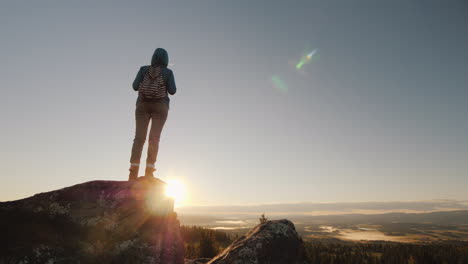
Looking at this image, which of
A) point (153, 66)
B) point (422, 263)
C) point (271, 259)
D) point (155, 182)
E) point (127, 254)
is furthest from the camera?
point (422, 263)

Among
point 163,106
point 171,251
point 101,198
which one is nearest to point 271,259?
point 171,251

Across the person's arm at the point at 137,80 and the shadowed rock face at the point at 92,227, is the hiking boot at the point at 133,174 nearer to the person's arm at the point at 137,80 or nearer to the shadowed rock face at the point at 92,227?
the shadowed rock face at the point at 92,227

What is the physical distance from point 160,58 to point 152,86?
1.01 m

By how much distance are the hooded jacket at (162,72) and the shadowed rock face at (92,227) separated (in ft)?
8.55

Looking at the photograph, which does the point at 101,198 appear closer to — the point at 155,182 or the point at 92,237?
the point at 92,237

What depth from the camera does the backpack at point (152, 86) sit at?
20.1ft

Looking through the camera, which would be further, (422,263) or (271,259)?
(422,263)

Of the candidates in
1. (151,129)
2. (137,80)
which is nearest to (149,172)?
(151,129)

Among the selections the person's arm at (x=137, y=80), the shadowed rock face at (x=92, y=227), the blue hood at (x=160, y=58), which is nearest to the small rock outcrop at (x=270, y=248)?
the shadowed rock face at (x=92, y=227)

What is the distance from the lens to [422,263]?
1306 centimetres

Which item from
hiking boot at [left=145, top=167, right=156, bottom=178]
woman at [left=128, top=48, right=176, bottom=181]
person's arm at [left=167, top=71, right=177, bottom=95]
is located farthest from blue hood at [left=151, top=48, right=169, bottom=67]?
hiking boot at [left=145, top=167, right=156, bottom=178]

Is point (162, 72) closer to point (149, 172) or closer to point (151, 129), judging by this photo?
point (151, 129)

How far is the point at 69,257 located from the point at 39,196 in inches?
67.3

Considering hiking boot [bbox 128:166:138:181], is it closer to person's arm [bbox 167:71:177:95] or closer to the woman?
the woman
